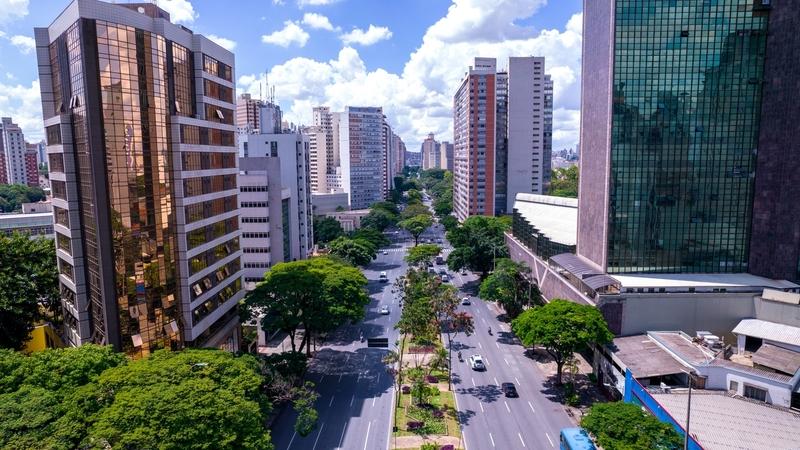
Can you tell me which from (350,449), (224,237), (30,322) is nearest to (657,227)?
(350,449)

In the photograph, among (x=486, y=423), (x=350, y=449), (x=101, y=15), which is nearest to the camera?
(x=101, y=15)

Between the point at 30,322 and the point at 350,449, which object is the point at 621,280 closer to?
the point at 350,449

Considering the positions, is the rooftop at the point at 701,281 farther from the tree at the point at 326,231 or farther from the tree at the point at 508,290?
the tree at the point at 326,231

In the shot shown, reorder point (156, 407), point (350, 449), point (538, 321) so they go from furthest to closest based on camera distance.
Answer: point (538, 321)
point (350, 449)
point (156, 407)

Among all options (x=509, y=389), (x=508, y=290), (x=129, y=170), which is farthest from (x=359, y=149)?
(x=129, y=170)

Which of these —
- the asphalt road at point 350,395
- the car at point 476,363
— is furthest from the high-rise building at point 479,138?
the car at point 476,363

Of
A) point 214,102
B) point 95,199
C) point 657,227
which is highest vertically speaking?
point 214,102

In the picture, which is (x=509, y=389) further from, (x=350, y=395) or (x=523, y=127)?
(x=523, y=127)
